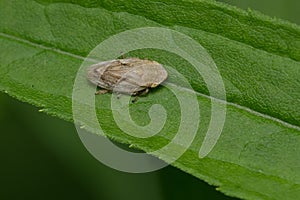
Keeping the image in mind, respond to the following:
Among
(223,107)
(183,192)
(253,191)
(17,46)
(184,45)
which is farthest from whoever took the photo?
(183,192)

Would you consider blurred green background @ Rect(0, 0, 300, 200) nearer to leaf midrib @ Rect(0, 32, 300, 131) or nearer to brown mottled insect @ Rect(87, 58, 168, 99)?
leaf midrib @ Rect(0, 32, 300, 131)

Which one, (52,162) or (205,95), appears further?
(52,162)

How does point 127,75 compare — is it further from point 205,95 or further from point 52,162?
point 52,162

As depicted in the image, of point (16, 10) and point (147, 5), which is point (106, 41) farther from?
point (16, 10)

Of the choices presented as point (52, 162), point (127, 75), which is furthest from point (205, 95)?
point (52, 162)

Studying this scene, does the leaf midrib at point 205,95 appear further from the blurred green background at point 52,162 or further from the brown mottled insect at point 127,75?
the blurred green background at point 52,162

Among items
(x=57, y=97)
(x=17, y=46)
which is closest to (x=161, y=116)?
(x=57, y=97)
